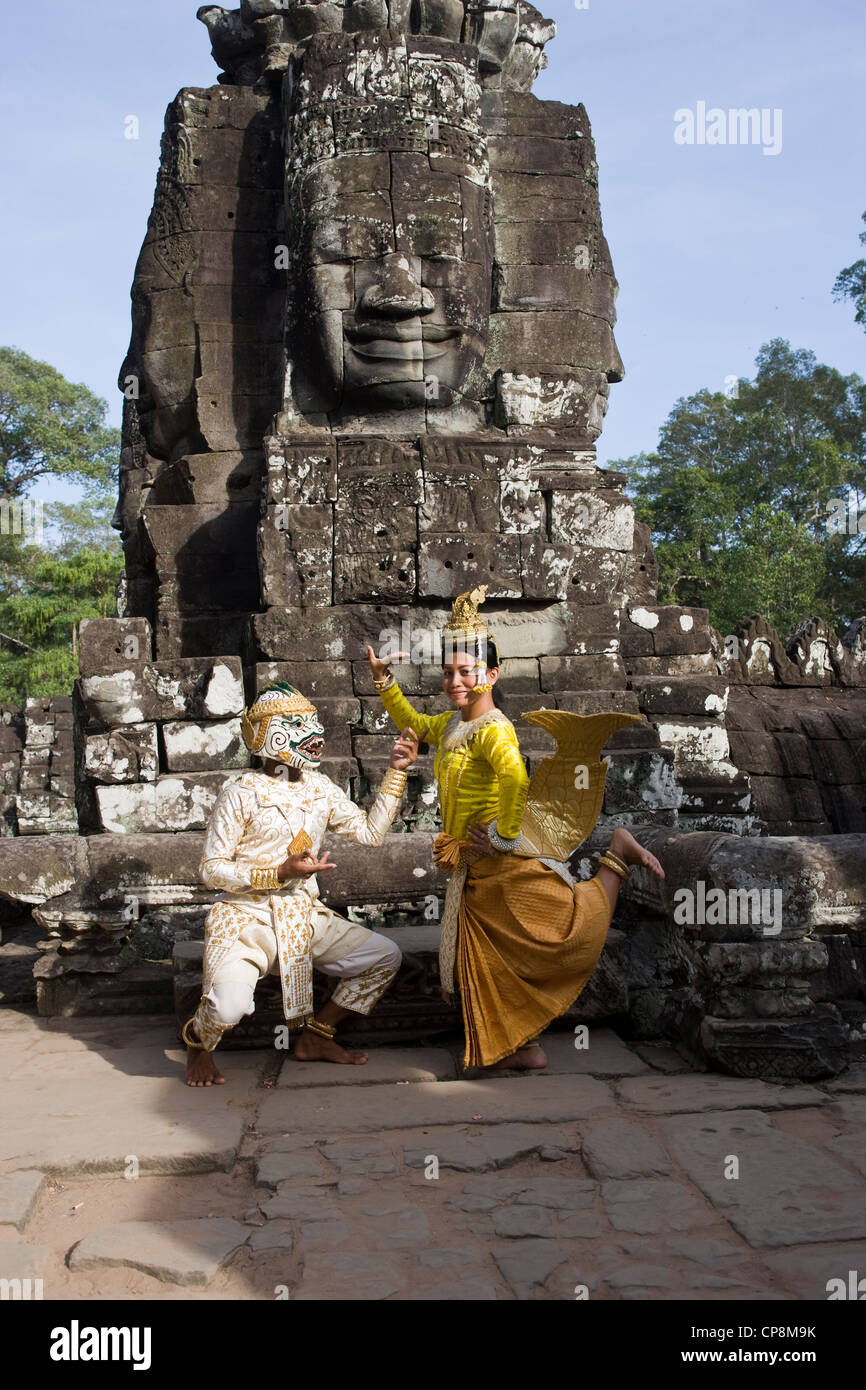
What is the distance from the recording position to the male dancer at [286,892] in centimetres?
428

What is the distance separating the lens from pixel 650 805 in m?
6.55

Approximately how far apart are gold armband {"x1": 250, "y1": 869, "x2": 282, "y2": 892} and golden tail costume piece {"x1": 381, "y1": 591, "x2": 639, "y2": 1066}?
2.00 ft

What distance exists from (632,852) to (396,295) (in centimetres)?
414

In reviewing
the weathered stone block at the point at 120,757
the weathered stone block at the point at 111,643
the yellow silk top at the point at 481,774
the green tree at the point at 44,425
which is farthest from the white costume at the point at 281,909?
the green tree at the point at 44,425

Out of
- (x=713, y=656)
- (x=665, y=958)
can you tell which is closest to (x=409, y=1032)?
(x=665, y=958)

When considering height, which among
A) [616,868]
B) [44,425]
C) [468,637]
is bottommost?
[616,868]

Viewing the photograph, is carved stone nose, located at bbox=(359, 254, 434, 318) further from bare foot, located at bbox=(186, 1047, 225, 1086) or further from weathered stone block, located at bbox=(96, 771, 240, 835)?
bare foot, located at bbox=(186, 1047, 225, 1086)

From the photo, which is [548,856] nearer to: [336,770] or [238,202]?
[336,770]

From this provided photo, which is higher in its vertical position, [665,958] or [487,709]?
[487,709]

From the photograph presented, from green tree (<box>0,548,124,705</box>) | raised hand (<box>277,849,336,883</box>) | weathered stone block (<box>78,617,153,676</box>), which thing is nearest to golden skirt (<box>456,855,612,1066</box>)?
raised hand (<box>277,849,336,883</box>)

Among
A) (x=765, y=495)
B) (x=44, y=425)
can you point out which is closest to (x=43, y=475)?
(x=44, y=425)

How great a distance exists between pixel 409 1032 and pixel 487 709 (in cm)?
132

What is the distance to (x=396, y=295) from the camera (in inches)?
282

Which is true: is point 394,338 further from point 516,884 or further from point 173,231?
point 516,884
